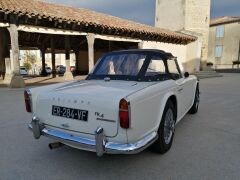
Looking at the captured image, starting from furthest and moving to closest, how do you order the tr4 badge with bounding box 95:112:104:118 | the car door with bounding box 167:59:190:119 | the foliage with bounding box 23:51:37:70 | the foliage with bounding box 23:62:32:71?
the foliage with bounding box 23:51:37:70 → the foliage with bounding box 23:62:32:71 → the car door with bounding box 167:59:190:119 → the tr4 badge with bounding box 95:112:104:118

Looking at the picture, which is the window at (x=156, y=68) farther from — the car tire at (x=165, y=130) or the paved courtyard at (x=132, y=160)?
the paved courtyard at (x=132, y=160)

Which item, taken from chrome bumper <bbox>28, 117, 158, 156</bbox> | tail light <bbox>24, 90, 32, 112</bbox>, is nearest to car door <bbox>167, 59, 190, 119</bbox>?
chrome bumper <bbox>28, 117, 158, 156</bbox>

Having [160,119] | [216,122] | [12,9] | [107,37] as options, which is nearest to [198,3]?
[107,37]

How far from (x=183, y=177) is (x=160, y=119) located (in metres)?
0.78

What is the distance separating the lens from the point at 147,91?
2635mm

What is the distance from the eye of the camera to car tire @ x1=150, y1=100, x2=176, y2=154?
9.84 feet

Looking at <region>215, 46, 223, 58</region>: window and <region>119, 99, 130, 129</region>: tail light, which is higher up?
<region>215, 46, 223, 58</region>: window

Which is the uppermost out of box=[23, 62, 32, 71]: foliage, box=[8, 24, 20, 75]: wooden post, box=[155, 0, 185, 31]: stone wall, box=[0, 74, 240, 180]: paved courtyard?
box=[155, 0, 185, 31]: stone wall

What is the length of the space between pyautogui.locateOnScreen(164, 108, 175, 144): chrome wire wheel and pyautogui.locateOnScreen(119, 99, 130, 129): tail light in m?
1.06

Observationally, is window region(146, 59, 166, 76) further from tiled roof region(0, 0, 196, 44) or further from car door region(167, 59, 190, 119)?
tiled roof region(0, 0, 196, 44)

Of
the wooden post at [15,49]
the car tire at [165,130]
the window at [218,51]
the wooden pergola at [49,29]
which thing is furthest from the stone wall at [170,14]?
the car tire at [165,130]

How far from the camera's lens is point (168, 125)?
332cm

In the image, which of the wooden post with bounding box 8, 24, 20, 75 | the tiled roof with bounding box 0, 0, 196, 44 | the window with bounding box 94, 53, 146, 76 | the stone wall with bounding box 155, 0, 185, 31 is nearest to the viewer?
the window with bounding box 94, 53, 146, 76

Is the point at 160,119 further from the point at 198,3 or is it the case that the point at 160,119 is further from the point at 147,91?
the point at 198,3
